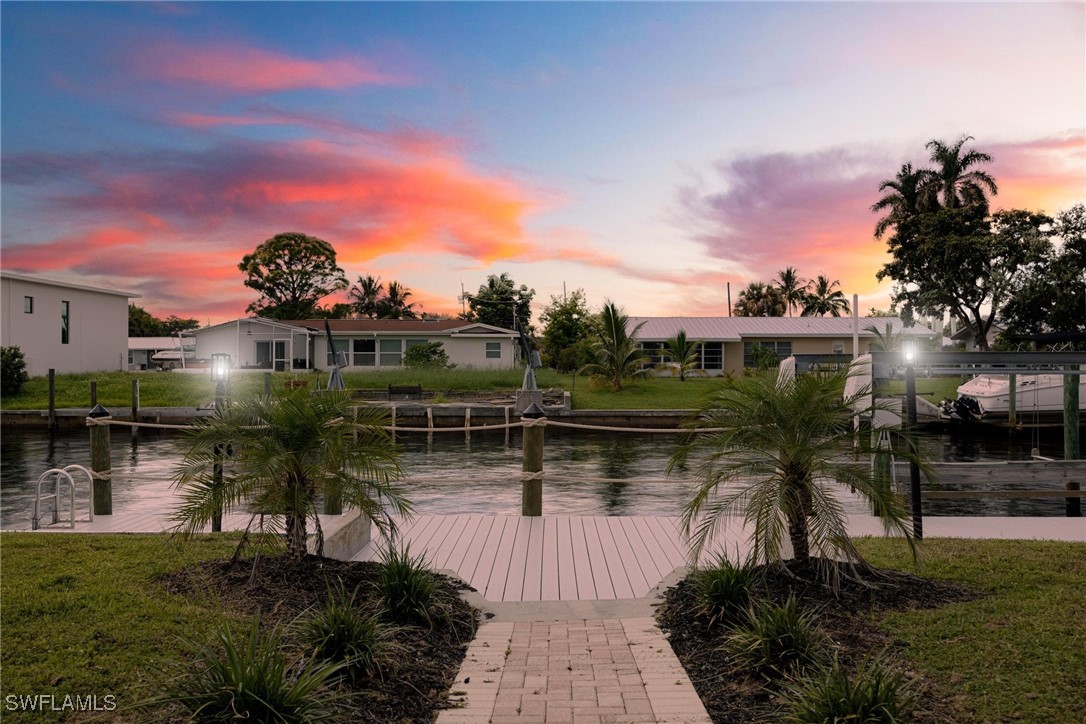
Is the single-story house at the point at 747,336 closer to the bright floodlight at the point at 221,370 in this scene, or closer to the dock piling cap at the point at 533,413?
the bright floodlight at the point at 221,370

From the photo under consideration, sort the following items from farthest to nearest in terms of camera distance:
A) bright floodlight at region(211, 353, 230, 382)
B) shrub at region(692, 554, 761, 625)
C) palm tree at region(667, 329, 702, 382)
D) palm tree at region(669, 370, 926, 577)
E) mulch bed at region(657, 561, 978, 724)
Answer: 1. palm tree at region(667, 329, 702, 382)
2. bright floodlight at region(211, 353, 230, 382)
3. palm tree at region(669, 370, 926, 577)
4. shrub at region(692, 554, 761, 625)
5. mulch bed at region(657, 561, 978, 724)

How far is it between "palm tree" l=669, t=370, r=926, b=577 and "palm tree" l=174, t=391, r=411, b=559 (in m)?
2.26

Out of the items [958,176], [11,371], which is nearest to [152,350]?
[11,371]

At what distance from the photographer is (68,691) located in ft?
11.3

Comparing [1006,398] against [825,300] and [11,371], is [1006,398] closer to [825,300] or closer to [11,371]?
[11,371]

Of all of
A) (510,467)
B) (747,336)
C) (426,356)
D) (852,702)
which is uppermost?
(747,336)

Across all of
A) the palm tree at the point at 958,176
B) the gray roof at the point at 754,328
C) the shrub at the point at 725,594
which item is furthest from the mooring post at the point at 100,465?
the palm tree at the point at 958,176

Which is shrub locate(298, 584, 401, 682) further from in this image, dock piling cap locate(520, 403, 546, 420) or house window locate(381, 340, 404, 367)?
house window locate(381, 340, 404, 367)

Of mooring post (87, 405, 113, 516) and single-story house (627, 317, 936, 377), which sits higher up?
single-story house (627, 317, 936, 377)

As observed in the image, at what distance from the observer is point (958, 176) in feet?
141

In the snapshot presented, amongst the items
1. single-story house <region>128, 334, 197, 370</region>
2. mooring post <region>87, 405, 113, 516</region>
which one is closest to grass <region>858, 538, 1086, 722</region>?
mooring post <region>87, 405, 113, 516</region>

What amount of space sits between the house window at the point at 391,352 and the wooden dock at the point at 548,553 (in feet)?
115

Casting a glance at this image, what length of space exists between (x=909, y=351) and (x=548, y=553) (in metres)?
4.20

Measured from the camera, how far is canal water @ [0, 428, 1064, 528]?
1248 centimetres
